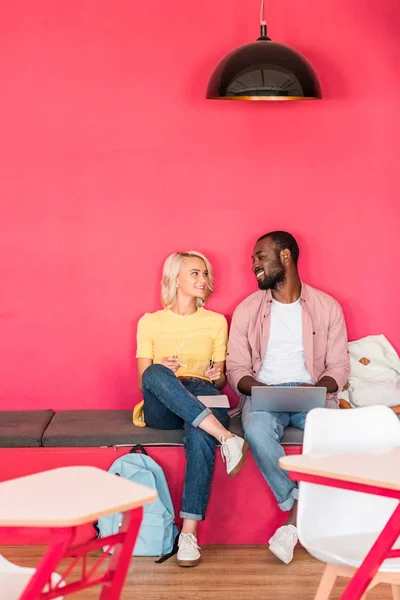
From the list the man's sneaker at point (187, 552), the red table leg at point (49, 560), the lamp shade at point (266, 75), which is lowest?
the man's sneaker at point (187, 552)

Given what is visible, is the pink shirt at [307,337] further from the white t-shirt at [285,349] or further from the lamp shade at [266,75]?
the lamp shade at [266,75]

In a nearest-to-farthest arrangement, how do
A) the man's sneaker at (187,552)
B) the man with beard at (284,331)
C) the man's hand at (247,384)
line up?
the man's sneaker at (187,552) → the man's hand at (247,384) → the man with beard at (284,331)

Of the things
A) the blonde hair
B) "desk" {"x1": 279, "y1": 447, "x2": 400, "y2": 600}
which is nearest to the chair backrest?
"desk" {"x1": 279, "y1": 447, "x2": 400, "y2": 600}

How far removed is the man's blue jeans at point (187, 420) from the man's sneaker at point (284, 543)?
14.1 inches

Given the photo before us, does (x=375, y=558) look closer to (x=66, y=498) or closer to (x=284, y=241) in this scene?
(x=66, y=498)

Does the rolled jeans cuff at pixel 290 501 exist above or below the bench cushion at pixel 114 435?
below

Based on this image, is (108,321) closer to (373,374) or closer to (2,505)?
(373,374)

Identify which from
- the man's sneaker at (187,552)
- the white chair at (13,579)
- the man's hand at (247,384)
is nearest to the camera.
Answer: the white chair at (13,579)

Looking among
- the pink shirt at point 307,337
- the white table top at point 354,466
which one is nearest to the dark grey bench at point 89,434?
the pink shirt at point 307,337

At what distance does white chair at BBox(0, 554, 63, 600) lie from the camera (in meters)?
2.48

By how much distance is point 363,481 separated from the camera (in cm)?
250

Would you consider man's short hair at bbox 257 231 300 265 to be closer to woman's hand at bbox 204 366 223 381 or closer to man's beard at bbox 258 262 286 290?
man's beard at bbox 258 262 286 290

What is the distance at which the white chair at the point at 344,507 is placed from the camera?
2877 millimetres

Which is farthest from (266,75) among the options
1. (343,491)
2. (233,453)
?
(343,491)
